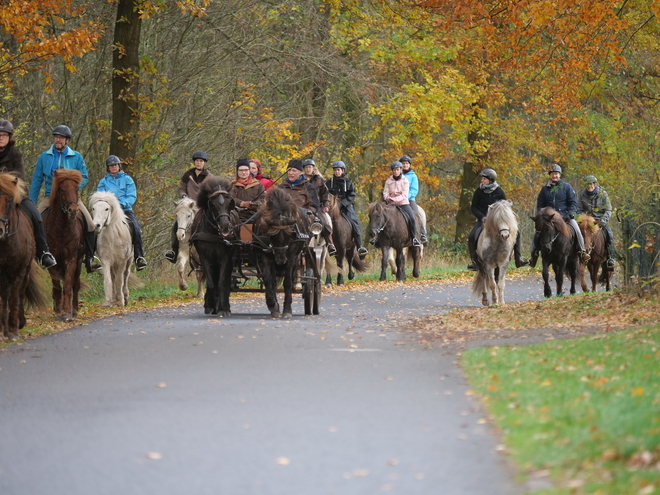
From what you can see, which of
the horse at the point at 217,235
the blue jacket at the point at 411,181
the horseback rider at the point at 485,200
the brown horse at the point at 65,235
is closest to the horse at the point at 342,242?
the blue jacket at the point at 411,181

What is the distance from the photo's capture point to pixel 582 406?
7652mm

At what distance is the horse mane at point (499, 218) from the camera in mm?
20094

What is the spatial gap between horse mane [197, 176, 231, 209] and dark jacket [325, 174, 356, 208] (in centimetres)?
1048

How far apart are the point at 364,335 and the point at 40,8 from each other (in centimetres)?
991

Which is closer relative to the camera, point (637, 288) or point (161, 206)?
point (637, 288)

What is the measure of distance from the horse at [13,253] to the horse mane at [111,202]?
4.44 meters

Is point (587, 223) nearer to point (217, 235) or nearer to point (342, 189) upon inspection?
point (342, 189)

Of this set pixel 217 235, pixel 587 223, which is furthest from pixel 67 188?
pixel 587 223

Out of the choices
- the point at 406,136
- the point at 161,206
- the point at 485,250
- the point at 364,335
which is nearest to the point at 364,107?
the point at 406,136

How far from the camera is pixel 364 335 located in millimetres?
14008

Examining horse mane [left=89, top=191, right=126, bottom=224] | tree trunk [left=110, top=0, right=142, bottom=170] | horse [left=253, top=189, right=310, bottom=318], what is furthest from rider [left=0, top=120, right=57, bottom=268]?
tree trunk [left=110, top=0, right=142, bottom=170]

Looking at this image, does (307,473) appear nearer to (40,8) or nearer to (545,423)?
(545,423)

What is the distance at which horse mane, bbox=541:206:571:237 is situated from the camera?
22.1 meters

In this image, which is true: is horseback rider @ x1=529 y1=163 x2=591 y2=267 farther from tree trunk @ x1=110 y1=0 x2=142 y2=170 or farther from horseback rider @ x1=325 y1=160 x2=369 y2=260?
tree trunk @ x1=110 y1=0 x2=142 y2=170
